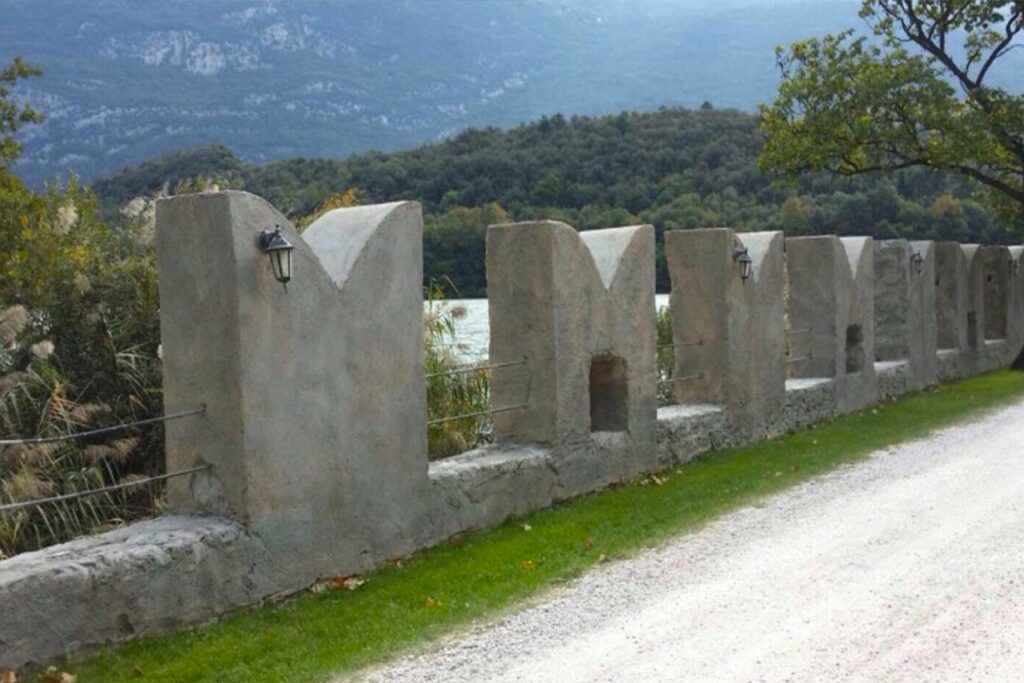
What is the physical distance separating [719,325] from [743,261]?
753mm

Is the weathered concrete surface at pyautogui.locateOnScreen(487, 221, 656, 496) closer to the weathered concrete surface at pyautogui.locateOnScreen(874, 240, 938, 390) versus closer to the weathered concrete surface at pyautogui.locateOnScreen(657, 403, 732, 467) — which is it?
the weathered concrete surface at pyautogui.locateOnScreen(657, 403, 732, 467)

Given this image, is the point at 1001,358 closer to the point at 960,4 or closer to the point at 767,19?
the point at 960,4

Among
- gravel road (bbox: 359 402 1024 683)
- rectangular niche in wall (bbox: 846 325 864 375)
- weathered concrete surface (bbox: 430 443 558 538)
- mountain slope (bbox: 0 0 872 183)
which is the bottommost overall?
gravel road (bbox: 359 402 1024 683)

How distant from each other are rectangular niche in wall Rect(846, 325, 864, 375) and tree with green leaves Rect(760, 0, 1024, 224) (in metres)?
5.22

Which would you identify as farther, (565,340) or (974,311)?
(974,311)

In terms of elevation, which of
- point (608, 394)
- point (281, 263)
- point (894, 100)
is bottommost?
point (608, 394)

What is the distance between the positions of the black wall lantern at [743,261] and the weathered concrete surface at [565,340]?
221 cm

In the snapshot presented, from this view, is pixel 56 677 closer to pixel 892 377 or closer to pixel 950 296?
pixel 892 377

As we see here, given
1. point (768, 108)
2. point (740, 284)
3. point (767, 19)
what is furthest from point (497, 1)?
point (740, 284)

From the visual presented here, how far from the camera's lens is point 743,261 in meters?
13.6

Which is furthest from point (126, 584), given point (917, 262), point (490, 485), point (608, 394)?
point (917, 262)

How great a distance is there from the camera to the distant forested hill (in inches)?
1041

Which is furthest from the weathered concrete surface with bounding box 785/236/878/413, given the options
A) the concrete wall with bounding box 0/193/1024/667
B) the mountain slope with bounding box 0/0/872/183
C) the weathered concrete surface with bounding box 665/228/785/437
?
the mountain slope with bounding box 0/0/872/183

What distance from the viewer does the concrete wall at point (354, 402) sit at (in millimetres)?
7000
